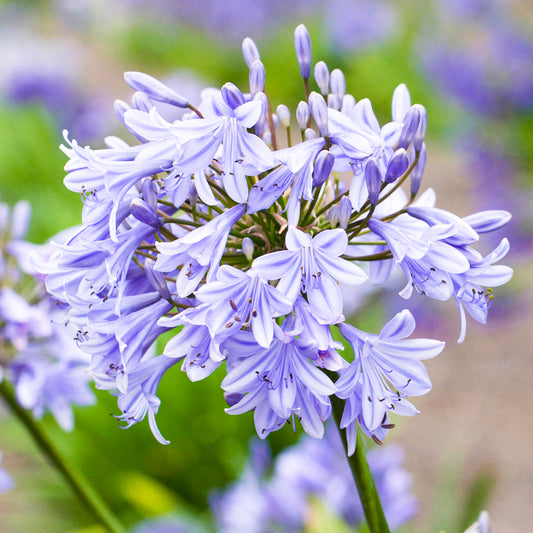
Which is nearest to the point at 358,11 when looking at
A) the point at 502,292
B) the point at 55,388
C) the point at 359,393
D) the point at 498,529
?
the point at 502,292

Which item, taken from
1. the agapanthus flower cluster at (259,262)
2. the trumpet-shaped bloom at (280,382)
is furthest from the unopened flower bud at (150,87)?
the trumpet-shaped bloom at (280,382)

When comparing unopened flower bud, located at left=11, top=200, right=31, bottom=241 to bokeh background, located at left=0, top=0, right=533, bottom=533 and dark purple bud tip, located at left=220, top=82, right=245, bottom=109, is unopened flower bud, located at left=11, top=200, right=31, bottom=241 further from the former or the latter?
bokeh background, located at left=0, top=0, right=533, bottom=533

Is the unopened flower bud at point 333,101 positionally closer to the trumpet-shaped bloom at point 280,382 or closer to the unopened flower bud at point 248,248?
the unopened flower bud at point 248,248

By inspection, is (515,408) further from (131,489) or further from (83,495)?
(83,495)

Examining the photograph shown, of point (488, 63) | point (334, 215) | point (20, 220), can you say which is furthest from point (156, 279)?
point (488, 63)

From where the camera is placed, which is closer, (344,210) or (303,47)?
(344,210)

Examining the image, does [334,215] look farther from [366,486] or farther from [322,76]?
[366,486]
